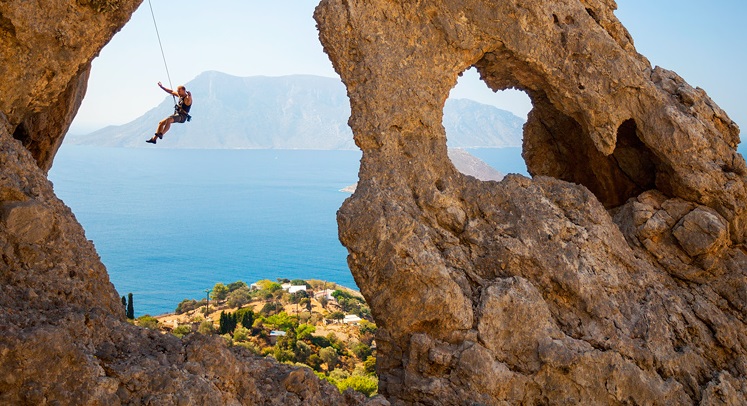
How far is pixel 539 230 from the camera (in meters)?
10.8

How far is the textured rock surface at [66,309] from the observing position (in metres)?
6.14

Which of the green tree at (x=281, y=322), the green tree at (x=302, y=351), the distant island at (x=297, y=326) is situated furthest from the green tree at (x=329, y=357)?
the green tree at (x=281, y=322)

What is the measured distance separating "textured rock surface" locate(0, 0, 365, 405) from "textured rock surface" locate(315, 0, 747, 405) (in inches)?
92.2

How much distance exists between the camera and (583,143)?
13820 millimetres

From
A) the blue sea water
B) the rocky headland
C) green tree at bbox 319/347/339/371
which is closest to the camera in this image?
the rocky headland

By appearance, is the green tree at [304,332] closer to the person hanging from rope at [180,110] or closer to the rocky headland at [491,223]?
the person hanging from rope at [180,110]

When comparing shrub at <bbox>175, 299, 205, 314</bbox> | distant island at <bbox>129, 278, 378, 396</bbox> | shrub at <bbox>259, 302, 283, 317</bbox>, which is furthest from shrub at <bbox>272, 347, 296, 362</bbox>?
shrub at <bbox>175, 299, 205, 314</bbox>

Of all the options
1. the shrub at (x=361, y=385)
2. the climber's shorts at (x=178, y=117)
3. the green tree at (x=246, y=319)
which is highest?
the climber's shorts at (x=178, y=117)

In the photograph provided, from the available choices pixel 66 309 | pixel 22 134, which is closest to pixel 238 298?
pixel 22 134

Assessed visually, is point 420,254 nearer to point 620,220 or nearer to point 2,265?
point 620,220

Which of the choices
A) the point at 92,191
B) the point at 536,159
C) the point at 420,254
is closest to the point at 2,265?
the point at 420,254

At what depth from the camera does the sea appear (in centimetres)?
7606

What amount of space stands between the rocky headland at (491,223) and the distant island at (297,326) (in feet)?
43.7

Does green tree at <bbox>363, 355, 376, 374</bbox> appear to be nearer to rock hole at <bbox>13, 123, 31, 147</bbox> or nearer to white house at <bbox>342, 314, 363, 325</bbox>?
white house at <bbox>342, 314, 363, 325</bbox>
